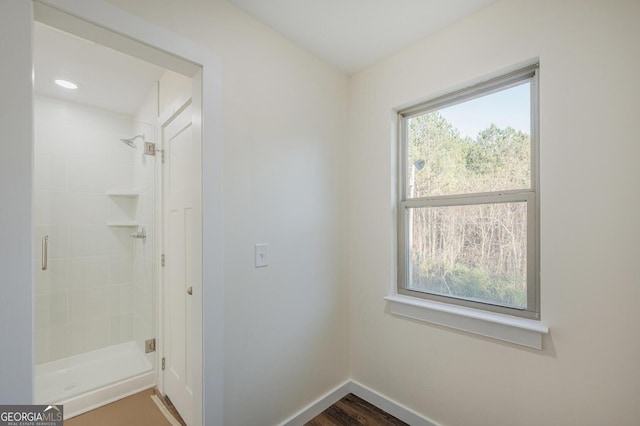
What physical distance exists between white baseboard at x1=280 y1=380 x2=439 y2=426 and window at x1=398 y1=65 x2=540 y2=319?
731mm

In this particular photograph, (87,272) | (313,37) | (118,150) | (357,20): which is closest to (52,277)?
(87,272)

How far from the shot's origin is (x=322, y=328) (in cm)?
199

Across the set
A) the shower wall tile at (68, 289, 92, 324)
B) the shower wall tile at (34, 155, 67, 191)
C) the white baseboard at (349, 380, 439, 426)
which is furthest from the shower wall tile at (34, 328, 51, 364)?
the white baseboard at (349, 380, 439, 426)

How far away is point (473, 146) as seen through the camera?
5.44 ft

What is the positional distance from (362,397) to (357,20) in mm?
2460

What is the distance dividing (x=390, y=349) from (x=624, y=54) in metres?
1.90

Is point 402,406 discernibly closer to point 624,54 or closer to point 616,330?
point 616,330

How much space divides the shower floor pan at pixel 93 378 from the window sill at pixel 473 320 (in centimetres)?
205

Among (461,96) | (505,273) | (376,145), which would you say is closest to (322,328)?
(505,273)

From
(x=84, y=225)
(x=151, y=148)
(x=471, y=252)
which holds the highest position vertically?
(x=151, y=148)

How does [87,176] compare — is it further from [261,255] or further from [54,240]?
[261,255]

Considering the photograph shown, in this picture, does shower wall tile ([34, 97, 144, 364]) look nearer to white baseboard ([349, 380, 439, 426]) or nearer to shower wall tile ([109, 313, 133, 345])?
shower wall tile ([109, 313, 133, 345])

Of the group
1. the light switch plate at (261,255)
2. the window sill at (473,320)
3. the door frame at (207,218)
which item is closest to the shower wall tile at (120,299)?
the door frame at (207,218)

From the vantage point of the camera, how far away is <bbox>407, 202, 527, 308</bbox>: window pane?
58.2 inches
